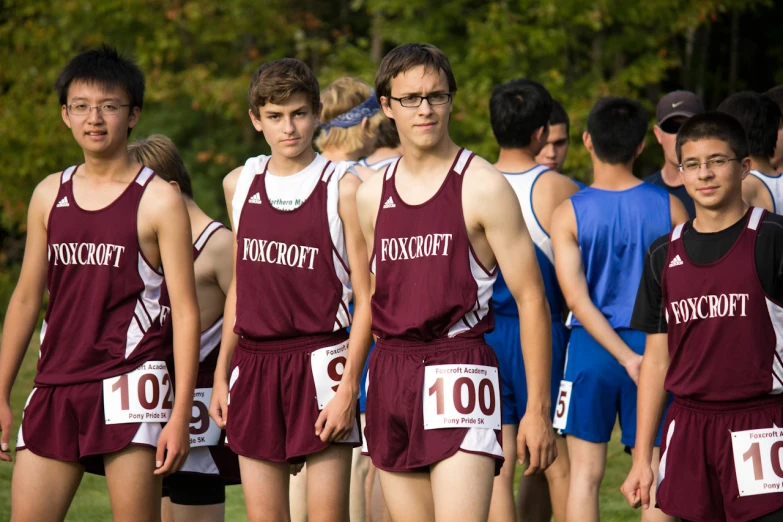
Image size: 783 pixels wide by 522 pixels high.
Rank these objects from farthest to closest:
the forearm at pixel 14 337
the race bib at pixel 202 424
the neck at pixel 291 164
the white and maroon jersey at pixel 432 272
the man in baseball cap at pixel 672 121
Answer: the man in baseball cap at pixel 672 121 → the race bib at pixel 202 424 → the neck at pixel 291 164 → the forearm at pixel 14 337 → the white and maroon jersey at pixel 432 272

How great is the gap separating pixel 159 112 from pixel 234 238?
42.4 feet

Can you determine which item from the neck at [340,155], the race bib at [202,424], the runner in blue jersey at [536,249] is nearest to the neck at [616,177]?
the runner in blue jersey at [536,249]

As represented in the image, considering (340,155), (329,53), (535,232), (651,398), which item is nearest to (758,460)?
(651,398)

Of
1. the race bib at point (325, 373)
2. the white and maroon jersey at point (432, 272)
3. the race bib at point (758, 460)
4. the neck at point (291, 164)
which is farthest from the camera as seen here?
the neck at point (291, 164)

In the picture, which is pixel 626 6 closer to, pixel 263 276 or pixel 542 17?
pixel 542 17

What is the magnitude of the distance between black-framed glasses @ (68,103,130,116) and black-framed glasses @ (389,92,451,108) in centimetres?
115

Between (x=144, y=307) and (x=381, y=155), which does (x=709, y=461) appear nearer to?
(x=144, y=307)

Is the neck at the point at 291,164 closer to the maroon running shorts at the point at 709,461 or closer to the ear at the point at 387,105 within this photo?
the ear at the point at 387,105

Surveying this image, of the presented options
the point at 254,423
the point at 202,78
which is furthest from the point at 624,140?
the point at 202,78

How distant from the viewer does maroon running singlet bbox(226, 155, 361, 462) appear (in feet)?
15.6

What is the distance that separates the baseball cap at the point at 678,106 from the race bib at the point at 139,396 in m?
3.59

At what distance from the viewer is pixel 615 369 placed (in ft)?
18.9

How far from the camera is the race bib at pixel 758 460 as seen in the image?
4.18m

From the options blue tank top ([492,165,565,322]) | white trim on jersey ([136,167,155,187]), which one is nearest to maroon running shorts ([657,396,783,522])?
blue tank top ([492,165,565,322])
